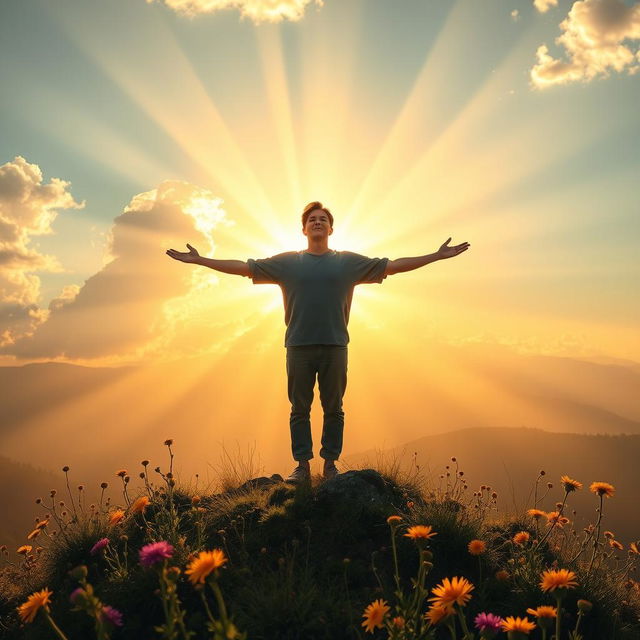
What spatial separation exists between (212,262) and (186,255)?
1.11 feet

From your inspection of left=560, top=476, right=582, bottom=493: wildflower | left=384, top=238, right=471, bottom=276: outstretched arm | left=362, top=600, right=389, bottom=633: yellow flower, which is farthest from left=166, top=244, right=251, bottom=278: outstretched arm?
left=362, top=600, right=389, bottom=633: yellow flower

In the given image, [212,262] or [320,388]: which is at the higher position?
[212,262]

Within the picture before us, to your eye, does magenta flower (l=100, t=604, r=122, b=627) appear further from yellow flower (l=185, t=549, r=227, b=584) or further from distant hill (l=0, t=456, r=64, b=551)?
distant hill (l=0, t=456, r=64, b=551)

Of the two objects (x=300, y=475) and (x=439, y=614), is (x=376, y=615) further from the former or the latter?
(x=300, y=475)

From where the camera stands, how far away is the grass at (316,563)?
331 centimetres

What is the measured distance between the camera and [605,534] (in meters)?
4.86

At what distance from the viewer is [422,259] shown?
6.21 meters

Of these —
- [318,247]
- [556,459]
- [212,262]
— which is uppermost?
[318,247]

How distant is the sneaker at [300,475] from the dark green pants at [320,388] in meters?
0.14

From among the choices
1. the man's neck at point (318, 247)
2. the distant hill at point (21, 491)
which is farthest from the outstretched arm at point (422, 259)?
the distant hill at point (21, 491)

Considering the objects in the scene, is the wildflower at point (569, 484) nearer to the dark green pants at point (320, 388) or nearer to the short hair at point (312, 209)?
the dark green pants at point (320, 388)

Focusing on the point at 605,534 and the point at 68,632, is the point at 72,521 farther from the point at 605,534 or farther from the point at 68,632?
the point at 605,534

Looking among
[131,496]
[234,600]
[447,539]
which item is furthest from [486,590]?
[131,496]

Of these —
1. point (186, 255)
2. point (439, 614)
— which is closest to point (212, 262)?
point (186, 255)
